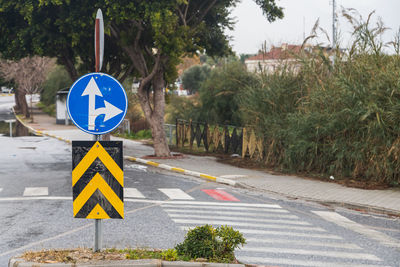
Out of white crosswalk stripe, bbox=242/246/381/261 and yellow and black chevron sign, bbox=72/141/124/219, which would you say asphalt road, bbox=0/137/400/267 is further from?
yellow and black chevron sign, bbox=72/141/124/219

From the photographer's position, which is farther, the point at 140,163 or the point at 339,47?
the point at 140,163

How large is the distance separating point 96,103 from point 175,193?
21.0 feet

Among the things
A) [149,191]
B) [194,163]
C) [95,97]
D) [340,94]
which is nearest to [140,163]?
[194,163]

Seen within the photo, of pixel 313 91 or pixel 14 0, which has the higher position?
pixel 14 0

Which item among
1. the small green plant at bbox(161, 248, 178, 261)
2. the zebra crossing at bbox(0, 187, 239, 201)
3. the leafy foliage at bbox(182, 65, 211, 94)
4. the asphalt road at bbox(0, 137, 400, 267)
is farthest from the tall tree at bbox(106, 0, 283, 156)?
the leafy foliage at bbox(182, 65, 211, 94)

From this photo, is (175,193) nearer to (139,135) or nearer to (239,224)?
(239,224)

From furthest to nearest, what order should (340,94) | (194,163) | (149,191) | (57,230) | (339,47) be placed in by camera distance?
(194,163), (339,47), (340,94), (149,191), (57,230)

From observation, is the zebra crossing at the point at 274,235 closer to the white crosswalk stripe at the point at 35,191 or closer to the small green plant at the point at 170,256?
the small green plant at the point at 170,256

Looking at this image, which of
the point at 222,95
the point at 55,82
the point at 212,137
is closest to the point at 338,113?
the point at 212,137

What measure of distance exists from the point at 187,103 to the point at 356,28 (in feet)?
55.5

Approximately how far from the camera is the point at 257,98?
17.1 metres

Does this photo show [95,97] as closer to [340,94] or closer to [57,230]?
[57,230]

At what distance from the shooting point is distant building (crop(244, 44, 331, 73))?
16.8 meters

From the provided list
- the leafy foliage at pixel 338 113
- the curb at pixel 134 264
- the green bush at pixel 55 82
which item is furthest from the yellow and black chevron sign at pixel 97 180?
the green bush at pixel 55 82
